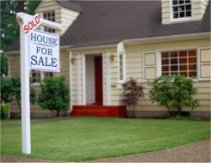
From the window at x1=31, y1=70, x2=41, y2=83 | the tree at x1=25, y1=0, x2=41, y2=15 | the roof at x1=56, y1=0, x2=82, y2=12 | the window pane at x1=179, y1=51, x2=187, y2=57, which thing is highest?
the tree at x1=25, y1=0, x2=41, y2=15

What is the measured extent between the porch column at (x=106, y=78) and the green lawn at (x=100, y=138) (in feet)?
11.1

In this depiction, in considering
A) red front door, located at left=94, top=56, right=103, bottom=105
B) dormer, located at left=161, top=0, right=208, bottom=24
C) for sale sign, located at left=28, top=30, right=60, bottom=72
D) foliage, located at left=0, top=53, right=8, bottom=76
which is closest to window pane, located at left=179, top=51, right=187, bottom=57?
dormer, located at left=161, top=0, right=208, bottom=24

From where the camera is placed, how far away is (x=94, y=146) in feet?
31.1

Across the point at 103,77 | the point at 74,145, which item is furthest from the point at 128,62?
the point at 74,145

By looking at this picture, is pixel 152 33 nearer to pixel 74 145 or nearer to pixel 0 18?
pixel 74 145

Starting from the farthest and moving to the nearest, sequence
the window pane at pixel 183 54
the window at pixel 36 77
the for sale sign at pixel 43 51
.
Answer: the window at pixel 36 77 < the window pane at pixel 183 54 < the for sale sign at pixel 43 51

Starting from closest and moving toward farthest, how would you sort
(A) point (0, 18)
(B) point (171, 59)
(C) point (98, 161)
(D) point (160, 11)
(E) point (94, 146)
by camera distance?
(C) point (98, 161) < (E) point (94, 146) < (B) point (171, 59) < (D) point (160, 11) < (A) point (0, 18)

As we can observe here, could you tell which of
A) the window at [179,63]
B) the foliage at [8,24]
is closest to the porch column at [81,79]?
the window at [179,63]

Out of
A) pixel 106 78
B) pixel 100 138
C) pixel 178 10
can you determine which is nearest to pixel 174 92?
pixel 106 78

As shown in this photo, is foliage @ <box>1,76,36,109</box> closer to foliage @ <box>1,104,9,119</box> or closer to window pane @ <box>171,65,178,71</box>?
foliage @ <box>1,104,9,119</box>

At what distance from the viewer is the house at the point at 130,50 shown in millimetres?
16844

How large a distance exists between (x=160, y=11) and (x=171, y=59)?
2.82m

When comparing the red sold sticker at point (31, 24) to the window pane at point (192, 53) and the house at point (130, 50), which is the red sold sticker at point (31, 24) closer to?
the house at point (130, 50)

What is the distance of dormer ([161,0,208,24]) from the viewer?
17469 mm
